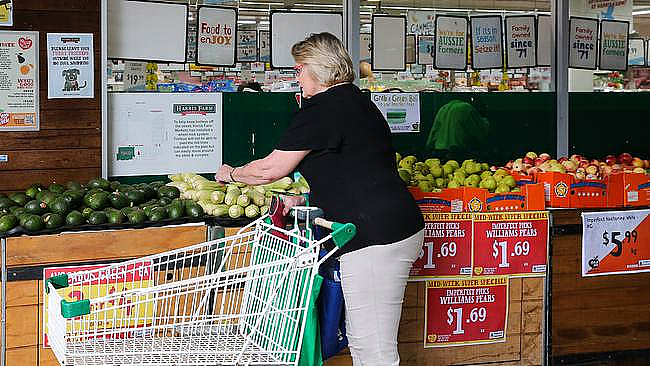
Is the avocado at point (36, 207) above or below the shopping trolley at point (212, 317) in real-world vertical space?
above

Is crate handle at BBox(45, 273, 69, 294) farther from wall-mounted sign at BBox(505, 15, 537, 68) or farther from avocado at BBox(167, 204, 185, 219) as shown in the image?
wall-mounted sign at BBox(505, 15, 537, 68)

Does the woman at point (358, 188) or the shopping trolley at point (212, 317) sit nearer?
the shopping trolley at point (212, 317)

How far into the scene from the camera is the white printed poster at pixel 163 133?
6980mm

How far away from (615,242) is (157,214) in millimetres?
2622

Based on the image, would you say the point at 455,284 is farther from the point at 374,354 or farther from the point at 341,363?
the point at 374,354

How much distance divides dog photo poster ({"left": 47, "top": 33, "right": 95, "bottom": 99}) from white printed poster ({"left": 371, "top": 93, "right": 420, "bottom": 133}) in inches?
85.4

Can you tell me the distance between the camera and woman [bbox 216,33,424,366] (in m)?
4.16

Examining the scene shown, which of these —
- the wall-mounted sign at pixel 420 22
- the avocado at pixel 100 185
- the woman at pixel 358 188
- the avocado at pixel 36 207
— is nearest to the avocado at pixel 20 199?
the avocado at pixel 36 207

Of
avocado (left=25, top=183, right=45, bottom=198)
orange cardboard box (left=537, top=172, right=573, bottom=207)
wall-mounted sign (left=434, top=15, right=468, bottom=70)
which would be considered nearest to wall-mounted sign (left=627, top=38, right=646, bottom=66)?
wall-mounted sign (left=434, top=15, right=468, bottom=70)

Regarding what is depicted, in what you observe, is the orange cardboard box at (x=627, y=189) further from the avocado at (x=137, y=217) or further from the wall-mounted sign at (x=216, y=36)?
the wall-mounted sign at (x=216, y=36)

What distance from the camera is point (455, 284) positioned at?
532cm

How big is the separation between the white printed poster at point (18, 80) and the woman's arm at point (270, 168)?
2.78 meters

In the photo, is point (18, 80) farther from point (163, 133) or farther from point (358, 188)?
point (358, 188)

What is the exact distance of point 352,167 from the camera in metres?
4.18
